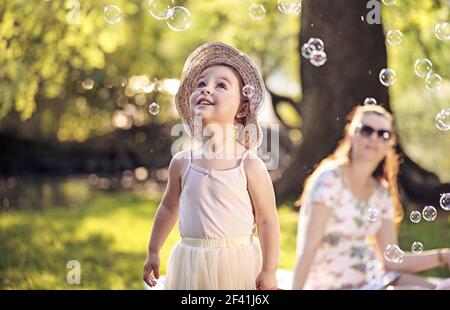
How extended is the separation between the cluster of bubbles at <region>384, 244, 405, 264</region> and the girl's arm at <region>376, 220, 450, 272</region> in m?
0.02

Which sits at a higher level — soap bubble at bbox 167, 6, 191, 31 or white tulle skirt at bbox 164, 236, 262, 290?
soap bubble at bbox 167, 6, 191, 31

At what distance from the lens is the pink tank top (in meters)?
2.33

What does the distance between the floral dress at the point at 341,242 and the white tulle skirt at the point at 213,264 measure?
630mm

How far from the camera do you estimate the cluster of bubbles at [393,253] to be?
304 cm

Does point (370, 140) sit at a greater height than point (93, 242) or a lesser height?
greater

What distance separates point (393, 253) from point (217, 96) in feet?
3.87

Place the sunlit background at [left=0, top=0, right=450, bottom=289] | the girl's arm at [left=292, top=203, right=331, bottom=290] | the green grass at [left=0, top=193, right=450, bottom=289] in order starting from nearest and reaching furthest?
the girl's arm at [left=292, top=203, right=331, bottom=290]
the green grass at [left=0, top=193, right=450, bottom=289]
the sunlit background at [left=0, top=0, right=450, bottom=289]

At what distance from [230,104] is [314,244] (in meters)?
0.81

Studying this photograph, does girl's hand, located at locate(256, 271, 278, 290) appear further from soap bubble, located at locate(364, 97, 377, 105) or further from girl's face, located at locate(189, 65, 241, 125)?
soap bubble, located at locate(364, 97, 377, 105)

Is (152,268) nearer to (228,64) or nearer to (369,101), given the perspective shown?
(228,64)

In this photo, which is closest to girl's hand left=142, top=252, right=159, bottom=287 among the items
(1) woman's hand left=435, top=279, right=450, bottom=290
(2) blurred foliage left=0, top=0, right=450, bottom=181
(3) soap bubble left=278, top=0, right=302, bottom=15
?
(1) woman's hand left=435, top=279, right=450, bottom=290

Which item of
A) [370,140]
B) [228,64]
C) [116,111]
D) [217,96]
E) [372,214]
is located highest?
[116,111]

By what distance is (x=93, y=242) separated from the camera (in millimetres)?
5293

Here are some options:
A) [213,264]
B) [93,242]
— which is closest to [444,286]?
[213,264]
